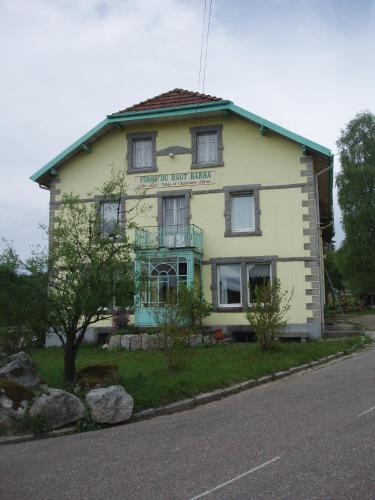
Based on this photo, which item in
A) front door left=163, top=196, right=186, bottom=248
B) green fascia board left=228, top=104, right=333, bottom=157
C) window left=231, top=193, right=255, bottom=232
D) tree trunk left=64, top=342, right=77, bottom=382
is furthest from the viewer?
front door left=163, top=196, right=186, bottom=248

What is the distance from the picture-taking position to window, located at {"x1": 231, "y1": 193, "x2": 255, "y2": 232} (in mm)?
20625

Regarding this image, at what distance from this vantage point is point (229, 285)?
20594 mm

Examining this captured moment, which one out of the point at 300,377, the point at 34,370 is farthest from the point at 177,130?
the point at 34,370

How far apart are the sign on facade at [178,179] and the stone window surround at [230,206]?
2.76ft

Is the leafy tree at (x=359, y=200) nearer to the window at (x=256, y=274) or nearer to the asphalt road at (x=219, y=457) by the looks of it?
the window at (x=256, y=274)

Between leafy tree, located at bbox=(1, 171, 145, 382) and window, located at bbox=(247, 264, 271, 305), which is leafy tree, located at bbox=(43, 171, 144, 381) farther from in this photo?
window, located at bbox=(247, 264, 271, 305)

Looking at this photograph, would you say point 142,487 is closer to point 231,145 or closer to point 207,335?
point 207,335

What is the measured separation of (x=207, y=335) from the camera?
61.7 feet

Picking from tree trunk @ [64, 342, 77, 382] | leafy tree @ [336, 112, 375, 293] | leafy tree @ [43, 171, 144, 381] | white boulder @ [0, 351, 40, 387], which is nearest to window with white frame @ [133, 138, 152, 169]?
leafy tree @ [43, 171, 144, 381]

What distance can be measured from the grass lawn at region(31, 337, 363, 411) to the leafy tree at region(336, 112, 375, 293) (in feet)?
77.8

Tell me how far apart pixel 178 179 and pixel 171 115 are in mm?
2420

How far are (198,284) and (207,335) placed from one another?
2.37 metres

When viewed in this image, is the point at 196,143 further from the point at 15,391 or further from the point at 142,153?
the point at 15,391

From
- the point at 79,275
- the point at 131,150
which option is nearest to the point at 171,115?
the point at 131,150
